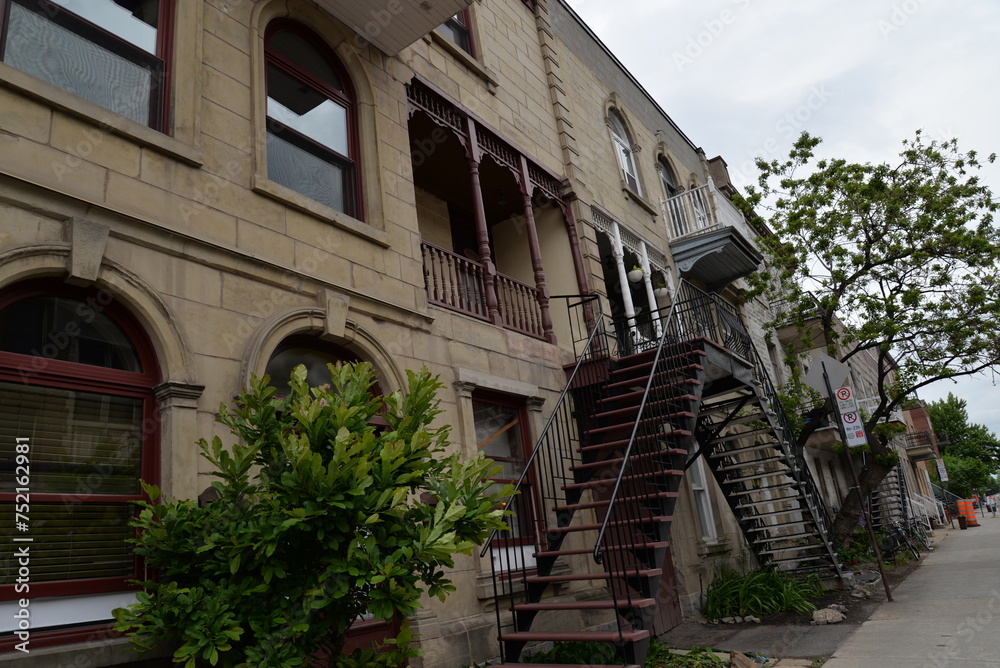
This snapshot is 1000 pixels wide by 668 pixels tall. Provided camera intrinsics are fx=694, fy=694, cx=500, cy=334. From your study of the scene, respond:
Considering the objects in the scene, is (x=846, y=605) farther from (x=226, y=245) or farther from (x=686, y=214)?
(x=226, y=245)

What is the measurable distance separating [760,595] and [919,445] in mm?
38141

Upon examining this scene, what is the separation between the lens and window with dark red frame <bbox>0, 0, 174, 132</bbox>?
5.06 m

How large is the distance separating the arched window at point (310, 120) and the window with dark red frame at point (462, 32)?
121 inches

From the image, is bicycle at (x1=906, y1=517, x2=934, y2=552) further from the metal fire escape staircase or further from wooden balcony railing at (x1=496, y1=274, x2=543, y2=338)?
wooden balcony railing at (x1=496, y1=274, x2=543, y2=338)

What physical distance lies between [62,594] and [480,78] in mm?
8539

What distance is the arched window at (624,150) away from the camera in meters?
14.9

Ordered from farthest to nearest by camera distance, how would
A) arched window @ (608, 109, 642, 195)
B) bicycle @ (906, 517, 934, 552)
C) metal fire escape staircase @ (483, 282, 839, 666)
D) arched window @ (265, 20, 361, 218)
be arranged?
bicycle @ (906, 517, 934, 552) → arched window @ (608, 109, 642, 195) → arched window @ (265, 20, 361, 218) → metal fire escape staircase @ (483, 282, 839, 666)

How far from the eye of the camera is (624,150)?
1526 centimetres

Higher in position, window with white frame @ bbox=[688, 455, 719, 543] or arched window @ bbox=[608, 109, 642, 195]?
arched window @ bbox=[608, 109, 642, 195]

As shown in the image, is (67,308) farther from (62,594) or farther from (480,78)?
(480,78)

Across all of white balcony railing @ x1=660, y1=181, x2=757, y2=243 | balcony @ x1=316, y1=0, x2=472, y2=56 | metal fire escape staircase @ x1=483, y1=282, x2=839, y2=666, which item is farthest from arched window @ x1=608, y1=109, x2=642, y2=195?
balcony @ x1=316, y1=0, x2=472, y2=56

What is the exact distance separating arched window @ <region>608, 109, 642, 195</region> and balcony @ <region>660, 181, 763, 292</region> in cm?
108

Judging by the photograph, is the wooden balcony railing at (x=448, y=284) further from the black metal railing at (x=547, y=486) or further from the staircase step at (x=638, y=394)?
the staircase step at (x=638, y=394)

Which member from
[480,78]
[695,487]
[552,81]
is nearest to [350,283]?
[480,78]
